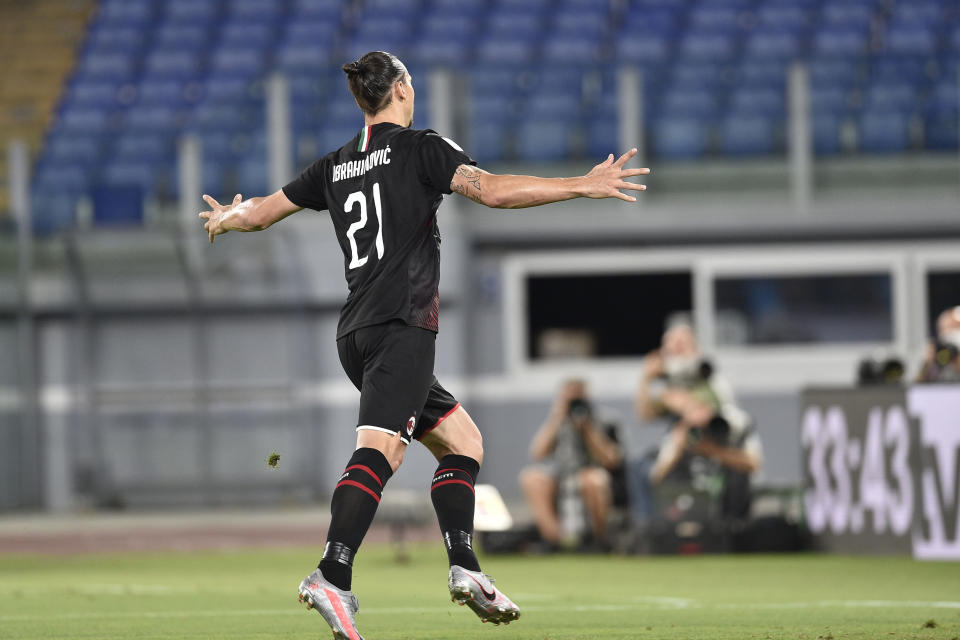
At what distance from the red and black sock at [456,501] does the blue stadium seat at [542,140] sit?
1136cm

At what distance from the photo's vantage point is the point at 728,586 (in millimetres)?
8453

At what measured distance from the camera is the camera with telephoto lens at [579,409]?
1163 cm

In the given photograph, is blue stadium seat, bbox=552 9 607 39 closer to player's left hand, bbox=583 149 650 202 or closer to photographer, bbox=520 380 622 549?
photographer, bbox=520 380 622 549

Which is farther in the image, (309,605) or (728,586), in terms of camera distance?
(728,586)

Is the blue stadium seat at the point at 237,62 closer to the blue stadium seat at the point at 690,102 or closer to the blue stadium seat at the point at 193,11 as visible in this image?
the blue stadium seat at the point at 193,11

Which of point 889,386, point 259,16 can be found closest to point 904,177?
point 889,386

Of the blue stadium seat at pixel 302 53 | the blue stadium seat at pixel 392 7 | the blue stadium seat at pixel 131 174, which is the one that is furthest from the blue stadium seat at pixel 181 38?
the blue stadium seat at pixel 131 174

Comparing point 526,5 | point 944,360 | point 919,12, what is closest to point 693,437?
point 944,360

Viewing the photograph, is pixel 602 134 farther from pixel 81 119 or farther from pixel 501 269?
pixel 81 119

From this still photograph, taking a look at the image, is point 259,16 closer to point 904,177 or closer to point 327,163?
point 904,177

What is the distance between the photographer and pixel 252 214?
559 centimetres

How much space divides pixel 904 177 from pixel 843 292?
4.42 feet

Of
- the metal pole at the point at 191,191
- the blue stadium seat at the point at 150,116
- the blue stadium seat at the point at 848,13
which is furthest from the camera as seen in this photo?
the blue stadium seat at the point at 848,13

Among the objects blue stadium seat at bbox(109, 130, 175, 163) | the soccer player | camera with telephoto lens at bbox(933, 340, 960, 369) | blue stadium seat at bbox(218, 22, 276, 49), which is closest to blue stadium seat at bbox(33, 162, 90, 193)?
blue stadium seat at bbox(109, 130, 175, 163)
